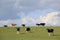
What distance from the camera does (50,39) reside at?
29.0 metres

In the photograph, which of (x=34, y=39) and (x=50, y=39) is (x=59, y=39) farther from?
(x=34, y=39)

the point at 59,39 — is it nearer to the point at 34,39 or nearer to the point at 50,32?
the point at 34,39

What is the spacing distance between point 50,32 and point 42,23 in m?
35.5

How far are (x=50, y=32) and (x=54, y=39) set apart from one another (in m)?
7.53

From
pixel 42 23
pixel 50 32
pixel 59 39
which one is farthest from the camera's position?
pixel 42 23

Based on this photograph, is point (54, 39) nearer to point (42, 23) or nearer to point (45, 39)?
point (45, 39)

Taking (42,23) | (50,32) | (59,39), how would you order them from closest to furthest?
1. (59,39)
2. (50,32)
3. (42,23)

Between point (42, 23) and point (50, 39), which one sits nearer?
point (50, 39)

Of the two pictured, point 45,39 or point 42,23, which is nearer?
point 45,39

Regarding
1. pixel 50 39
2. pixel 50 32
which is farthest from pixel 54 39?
pixel 50 32

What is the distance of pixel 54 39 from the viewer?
95.5 ft

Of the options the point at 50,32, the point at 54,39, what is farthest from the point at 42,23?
the point at 54,39

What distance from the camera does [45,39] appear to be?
29.0 meters

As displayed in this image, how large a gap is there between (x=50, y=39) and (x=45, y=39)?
0.61 metres
